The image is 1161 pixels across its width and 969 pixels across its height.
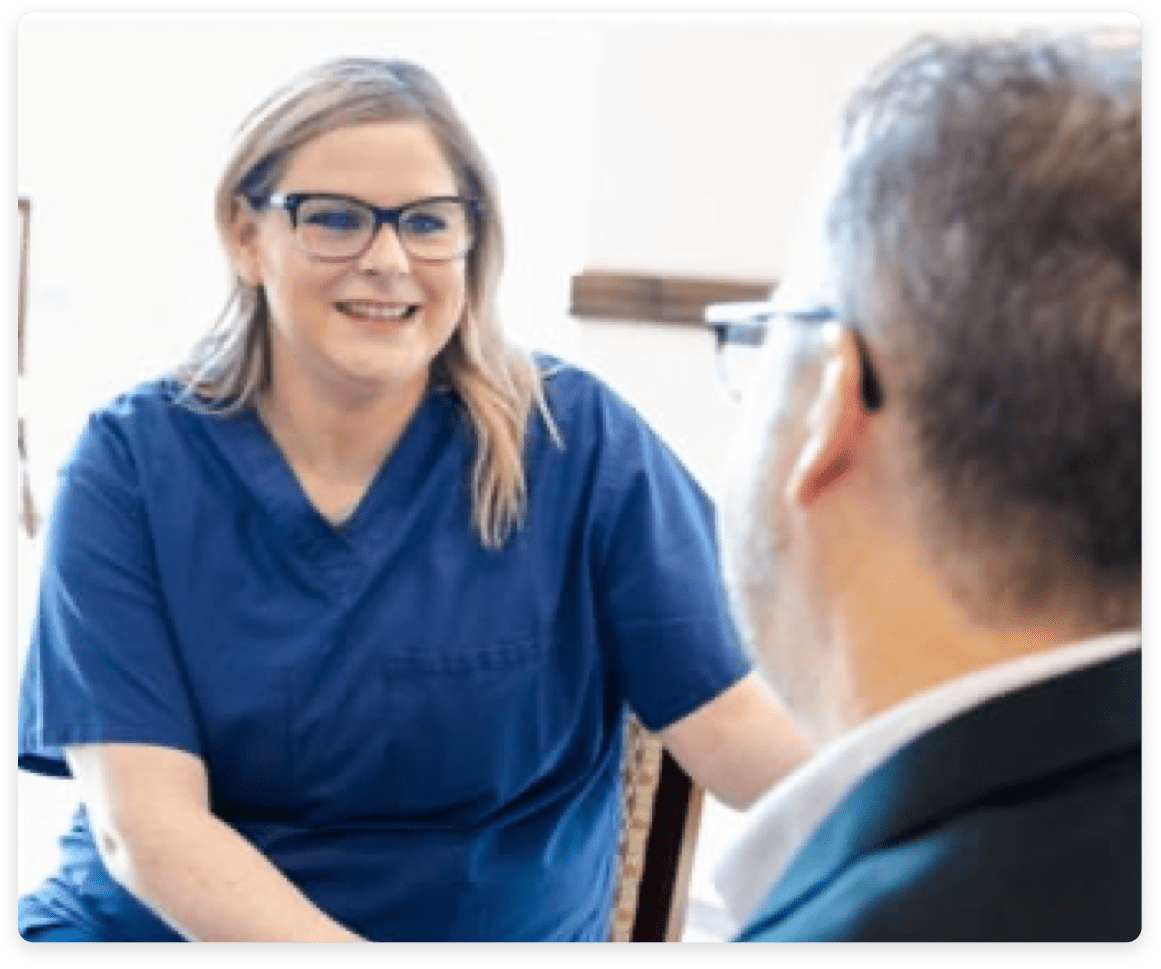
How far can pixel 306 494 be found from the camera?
122 centimetres

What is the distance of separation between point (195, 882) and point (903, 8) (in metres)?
1.11

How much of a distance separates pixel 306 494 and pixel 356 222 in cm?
22

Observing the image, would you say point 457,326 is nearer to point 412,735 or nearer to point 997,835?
point 412,735

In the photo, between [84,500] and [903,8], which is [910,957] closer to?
[84,500]

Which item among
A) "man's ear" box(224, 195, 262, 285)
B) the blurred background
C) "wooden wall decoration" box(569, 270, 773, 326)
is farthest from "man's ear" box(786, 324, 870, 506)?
"wooden wall decoration" box(569, 270, 773, 326)

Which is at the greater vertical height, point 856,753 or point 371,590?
point 856,753

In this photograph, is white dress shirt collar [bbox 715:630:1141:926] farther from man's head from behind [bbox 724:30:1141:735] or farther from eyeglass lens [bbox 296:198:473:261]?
eyeglass lens [bbox 296:198:473:261]

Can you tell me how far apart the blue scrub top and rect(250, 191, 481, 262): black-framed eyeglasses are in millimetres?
154

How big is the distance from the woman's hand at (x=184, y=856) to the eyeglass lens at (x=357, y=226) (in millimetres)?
406

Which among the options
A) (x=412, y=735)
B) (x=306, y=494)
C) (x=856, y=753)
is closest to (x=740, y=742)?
(x=412, y=735)

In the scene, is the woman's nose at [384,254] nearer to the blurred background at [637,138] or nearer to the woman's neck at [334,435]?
the woman's neck at [334,435]

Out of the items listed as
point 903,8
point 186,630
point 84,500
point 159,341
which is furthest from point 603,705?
point 159,341

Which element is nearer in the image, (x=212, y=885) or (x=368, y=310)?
(x=212, y=885)

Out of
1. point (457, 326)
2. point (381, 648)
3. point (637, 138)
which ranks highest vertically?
point (637, 138)
